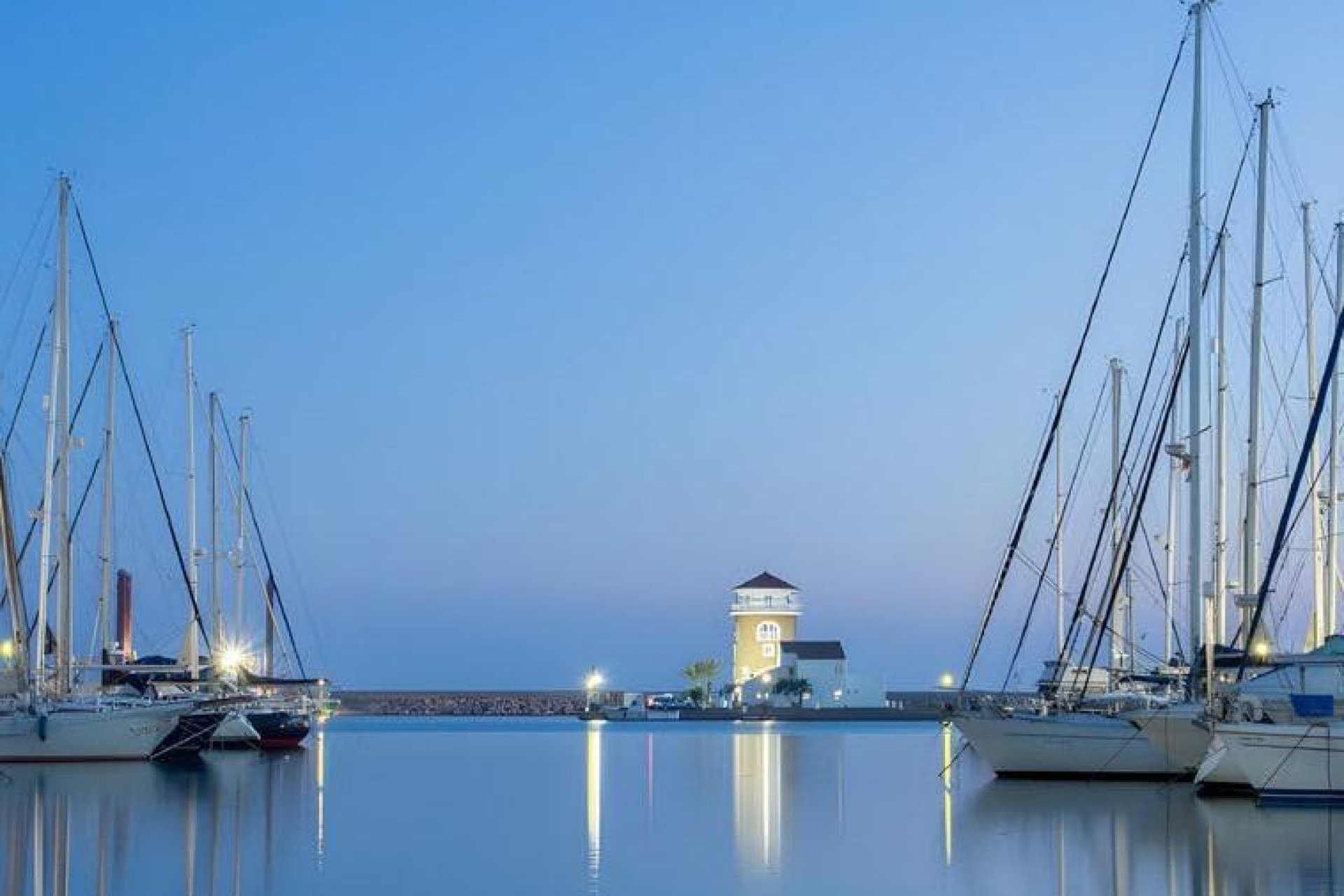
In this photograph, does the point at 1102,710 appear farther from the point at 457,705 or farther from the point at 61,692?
the point at 457,705

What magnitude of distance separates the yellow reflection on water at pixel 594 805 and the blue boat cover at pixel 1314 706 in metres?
11.1

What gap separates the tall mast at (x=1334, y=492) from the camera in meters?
38.6

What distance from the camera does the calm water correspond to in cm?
2159

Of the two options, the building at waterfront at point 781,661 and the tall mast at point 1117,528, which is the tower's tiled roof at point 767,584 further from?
the tall mast at point 1117,528

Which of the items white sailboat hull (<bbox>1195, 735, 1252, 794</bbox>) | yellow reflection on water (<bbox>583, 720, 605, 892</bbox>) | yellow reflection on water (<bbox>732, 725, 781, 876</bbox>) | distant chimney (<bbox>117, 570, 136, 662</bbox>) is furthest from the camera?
distant chimney (<bbox>117, 570, 136, 662</bbox>)

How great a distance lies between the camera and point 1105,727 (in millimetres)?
37031

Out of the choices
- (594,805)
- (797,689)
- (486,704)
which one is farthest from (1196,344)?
(486,704)

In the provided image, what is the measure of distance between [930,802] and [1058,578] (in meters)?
19.7

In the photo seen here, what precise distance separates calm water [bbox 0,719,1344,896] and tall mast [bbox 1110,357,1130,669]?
6.00m

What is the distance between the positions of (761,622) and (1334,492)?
8257cm

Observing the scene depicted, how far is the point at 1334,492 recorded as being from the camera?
1521 inches

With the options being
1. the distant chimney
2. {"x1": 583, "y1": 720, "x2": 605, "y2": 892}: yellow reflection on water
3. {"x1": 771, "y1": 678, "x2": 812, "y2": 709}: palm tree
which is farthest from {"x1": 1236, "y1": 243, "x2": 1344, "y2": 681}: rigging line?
{"x1": 771, "y1": 678, "x2": 812, "y2": 709}: palm tree

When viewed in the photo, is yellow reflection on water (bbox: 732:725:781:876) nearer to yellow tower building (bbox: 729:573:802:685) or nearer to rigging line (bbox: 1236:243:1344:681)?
rigging line (bbox: 1236:243:1344:681)

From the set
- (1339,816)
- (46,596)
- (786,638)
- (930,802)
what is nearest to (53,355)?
(46,596)
